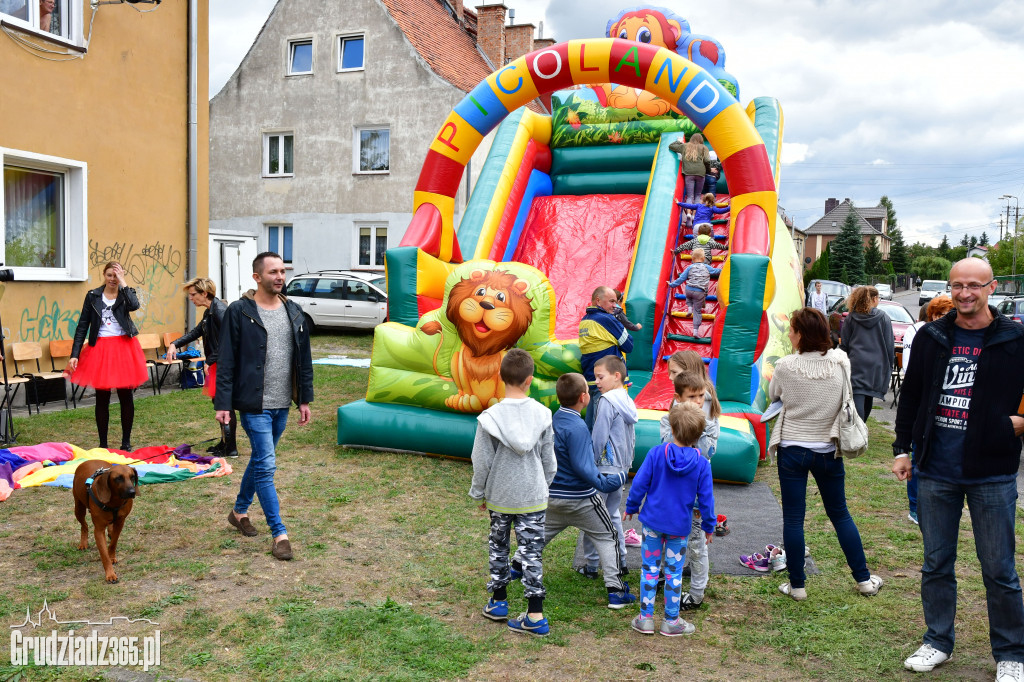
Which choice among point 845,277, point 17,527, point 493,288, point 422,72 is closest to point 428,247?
point 493,288

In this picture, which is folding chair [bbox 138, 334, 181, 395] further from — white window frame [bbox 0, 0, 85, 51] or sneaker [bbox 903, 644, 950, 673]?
sneaker [bbox 903, 644, 950, 673]

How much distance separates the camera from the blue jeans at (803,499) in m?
4.60

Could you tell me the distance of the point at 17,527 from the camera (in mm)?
5633

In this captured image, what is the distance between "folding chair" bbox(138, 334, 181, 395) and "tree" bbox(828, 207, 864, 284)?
5507cm

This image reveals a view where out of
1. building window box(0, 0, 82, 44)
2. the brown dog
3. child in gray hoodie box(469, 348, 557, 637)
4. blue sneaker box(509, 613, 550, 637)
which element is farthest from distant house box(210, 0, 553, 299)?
blue sneaker box(509, 613, 550, 637)

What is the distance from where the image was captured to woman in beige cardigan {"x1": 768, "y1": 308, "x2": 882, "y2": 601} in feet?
15.0

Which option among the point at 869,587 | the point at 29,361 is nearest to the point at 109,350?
the point at 29,361

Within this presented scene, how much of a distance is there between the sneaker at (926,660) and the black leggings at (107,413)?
22.4 ft

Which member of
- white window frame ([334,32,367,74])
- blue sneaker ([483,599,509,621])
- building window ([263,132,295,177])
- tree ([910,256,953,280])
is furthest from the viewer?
tree ([910,256,953,280])

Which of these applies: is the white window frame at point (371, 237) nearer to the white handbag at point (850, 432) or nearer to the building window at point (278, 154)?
the building window at point (278, 154)

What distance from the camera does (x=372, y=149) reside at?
22797 millimetres

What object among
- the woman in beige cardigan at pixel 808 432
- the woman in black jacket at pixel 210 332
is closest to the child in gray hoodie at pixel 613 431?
the woman in beige cardigan at pixel 808 432

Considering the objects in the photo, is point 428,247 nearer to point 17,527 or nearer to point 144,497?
point 144,497

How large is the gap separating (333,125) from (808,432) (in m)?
20.5
